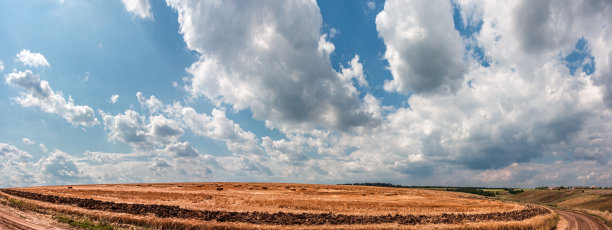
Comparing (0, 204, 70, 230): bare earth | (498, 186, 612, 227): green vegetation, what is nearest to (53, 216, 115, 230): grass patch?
(0, 204, 70, 230): bare earth

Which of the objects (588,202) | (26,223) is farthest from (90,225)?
(588,202)

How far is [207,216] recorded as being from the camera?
30625 millimetres

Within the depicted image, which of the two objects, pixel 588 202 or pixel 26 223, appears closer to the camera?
pixel 26 223

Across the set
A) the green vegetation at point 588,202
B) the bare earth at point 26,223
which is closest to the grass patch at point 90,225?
the bare earth at point 26,223

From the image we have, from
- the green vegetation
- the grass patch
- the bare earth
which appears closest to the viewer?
the bare earth

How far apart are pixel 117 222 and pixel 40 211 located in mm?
12932

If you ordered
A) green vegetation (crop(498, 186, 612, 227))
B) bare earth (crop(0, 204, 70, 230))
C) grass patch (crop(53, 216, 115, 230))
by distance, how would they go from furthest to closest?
green vegetation (crop(498, 186, 612, 227)), grass patch (crop(53, 216, 115, 230)), bare earth (crop(0, 204, 70, 230))

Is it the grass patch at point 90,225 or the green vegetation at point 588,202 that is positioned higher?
the grass patch at point 90,225

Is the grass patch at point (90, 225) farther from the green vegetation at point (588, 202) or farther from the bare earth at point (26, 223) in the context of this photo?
the green vegetation at point (588, 202)

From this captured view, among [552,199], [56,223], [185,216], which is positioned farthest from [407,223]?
[552,199]

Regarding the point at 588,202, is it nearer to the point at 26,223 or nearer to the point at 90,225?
the point at 90,225

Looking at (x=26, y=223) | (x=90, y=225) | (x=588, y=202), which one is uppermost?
(x=26, y=223)

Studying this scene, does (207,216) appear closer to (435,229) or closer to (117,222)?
(117,222)

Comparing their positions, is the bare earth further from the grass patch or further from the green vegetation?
the green vegetation
